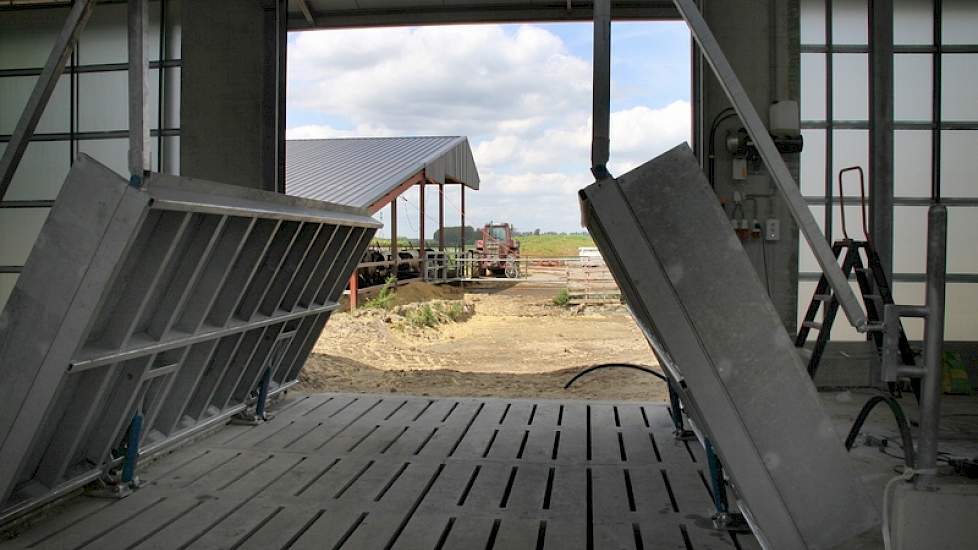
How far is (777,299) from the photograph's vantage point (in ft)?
22.9

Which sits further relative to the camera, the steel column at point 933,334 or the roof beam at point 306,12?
the roof beam at point 306,12

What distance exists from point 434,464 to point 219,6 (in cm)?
505

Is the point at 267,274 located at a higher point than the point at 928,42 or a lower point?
lower

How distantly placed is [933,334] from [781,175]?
68 cm

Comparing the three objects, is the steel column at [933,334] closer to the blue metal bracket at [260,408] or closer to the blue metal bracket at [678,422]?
the blue metal bracket at [678,422]

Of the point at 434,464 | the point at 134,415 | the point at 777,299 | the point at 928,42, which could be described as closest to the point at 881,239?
the point at 777,299

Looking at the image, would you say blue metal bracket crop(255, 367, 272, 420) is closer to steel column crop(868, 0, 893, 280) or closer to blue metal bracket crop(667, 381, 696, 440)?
blue metal bracket crop(667, 381, 696, 440)

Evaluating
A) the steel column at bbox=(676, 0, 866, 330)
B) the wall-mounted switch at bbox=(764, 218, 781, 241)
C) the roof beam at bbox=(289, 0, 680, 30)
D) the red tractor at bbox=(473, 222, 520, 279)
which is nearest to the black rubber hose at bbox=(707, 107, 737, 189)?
the wall-mounted switch at bbox=(764, 218, 781, 241)

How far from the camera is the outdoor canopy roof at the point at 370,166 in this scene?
48.6 feet

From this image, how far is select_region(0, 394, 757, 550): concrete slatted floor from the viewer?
3.36 meters

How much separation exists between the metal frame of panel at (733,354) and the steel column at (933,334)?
0.95ft

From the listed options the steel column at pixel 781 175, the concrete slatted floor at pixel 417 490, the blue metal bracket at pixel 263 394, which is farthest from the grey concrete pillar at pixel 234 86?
the steel column at pixel 781 175

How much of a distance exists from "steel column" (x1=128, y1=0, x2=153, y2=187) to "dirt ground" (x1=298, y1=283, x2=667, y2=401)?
16.3 ft

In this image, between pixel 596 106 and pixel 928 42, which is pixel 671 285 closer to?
pixel 596 106
